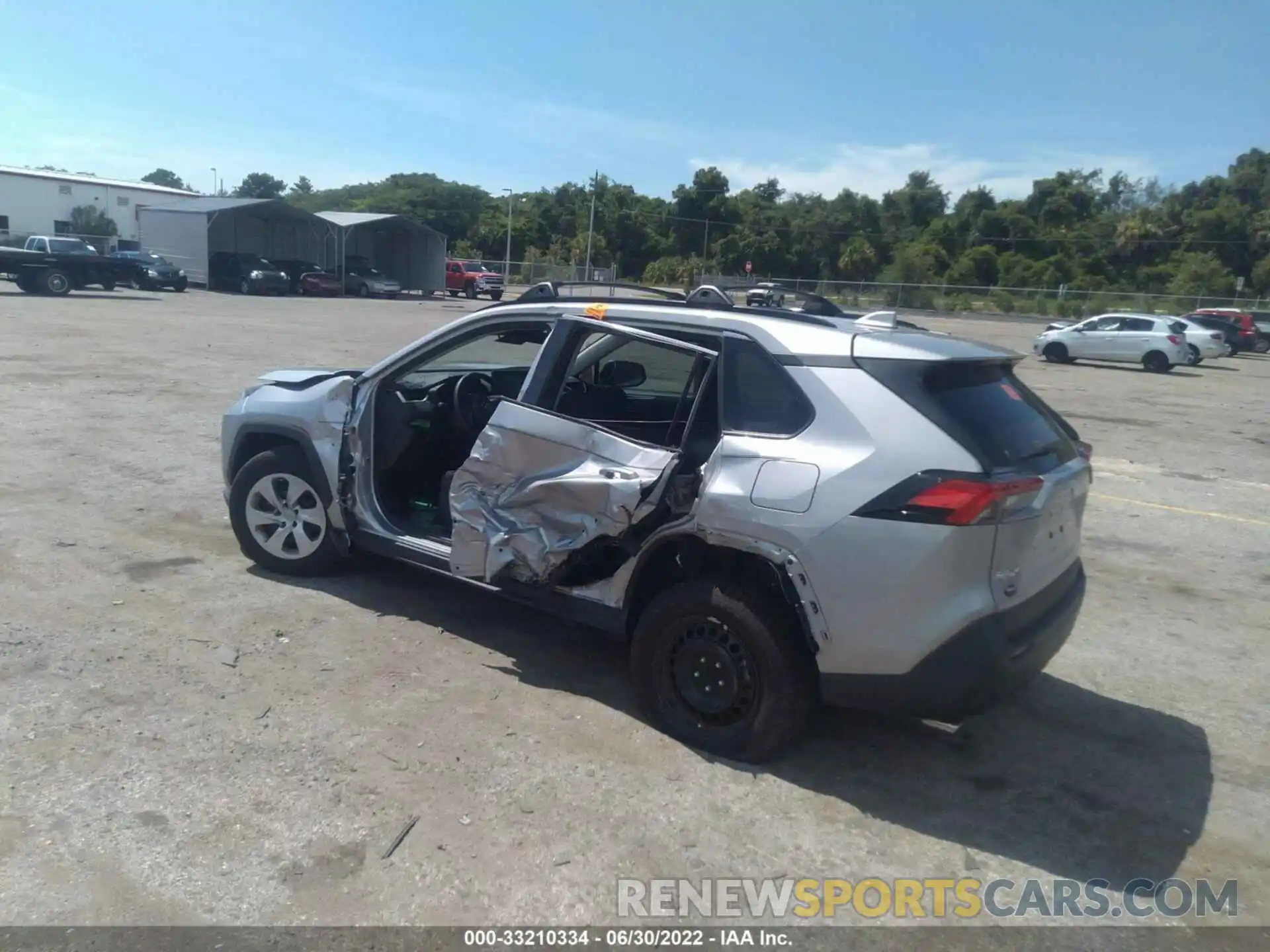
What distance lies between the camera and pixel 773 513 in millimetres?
3771

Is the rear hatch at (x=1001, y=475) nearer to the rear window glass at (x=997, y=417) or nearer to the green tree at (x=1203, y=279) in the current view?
the rear window glass at (x=997, y=417)

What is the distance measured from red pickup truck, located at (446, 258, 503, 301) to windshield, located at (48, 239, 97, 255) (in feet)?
62.7

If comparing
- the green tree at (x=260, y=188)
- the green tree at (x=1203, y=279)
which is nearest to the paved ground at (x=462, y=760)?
the green tree at (x=1203, y=279)

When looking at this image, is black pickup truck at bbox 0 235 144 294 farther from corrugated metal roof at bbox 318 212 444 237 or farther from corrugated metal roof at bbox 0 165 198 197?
corrugated metal roof at bbox 0 165 198 197

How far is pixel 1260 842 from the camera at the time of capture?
374 centimetres

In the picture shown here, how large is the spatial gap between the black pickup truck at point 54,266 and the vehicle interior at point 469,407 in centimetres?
3245

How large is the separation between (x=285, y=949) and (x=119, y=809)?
102 centimetres

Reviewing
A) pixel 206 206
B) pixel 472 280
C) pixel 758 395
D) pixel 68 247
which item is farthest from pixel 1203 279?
pixel 758 395

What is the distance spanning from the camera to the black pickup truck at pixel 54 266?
32.5m

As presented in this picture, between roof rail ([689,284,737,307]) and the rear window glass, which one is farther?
roof rail ([689,284,737,307])

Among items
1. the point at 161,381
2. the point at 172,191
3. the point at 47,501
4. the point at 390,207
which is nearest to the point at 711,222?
the point at 390,207

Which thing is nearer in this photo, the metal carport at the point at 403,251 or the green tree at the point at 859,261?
the metal carport at the point at 403,251

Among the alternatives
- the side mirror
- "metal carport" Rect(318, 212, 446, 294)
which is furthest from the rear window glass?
"metal carport" Rect(318, 212, 446, 294)

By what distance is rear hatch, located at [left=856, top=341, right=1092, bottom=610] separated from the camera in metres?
3.54
